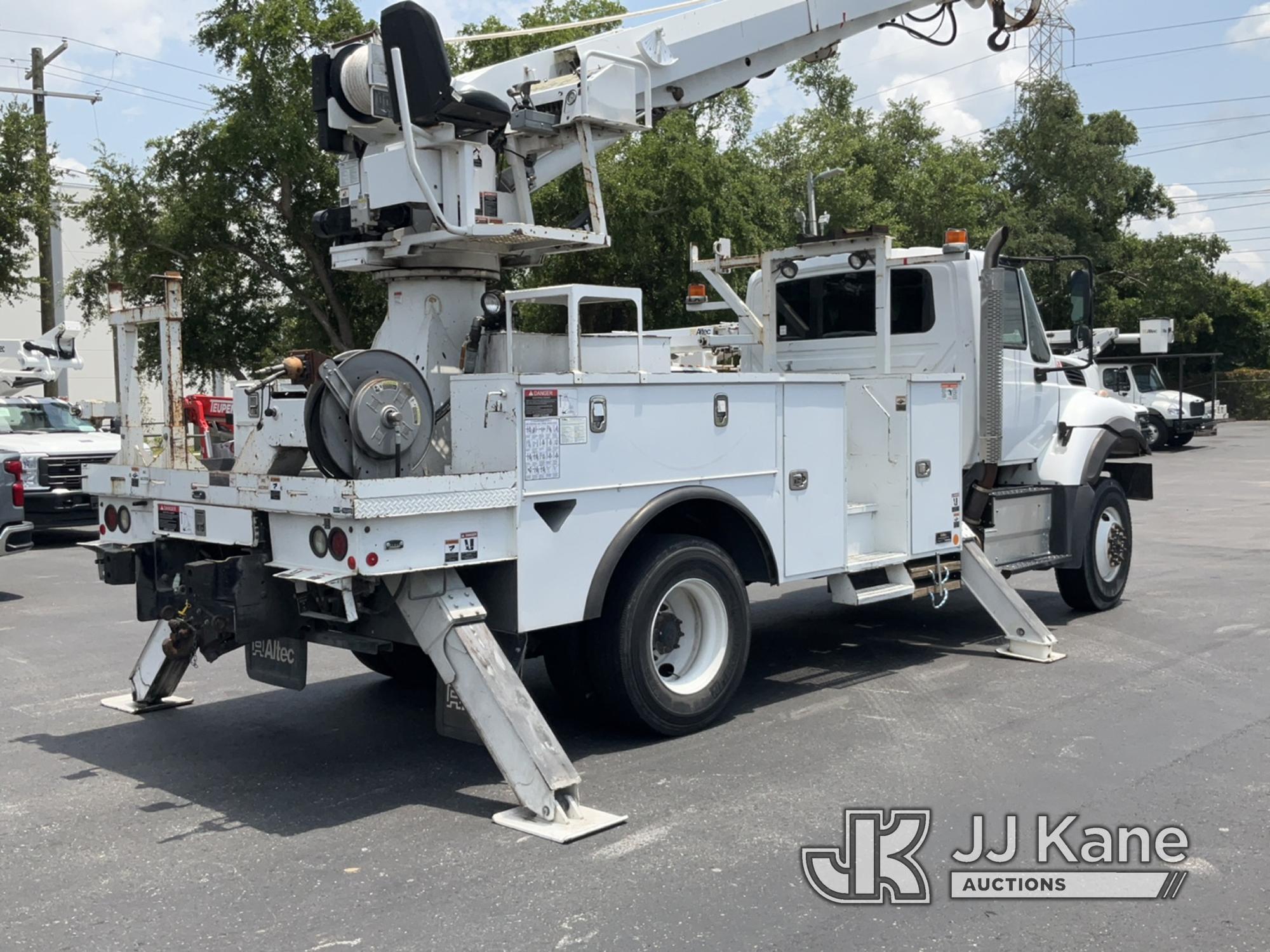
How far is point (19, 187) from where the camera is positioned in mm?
22078

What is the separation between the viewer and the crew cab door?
364 inches

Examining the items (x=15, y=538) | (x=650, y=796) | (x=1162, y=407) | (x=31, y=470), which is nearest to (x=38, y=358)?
(x=31, y=470)

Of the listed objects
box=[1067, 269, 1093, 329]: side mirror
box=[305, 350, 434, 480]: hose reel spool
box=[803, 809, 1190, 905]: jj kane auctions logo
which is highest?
box=[1067, 269, 1093, 329]: side mirror

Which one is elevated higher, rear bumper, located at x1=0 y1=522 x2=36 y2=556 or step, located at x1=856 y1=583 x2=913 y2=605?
rear bumper, located at x1=0 y1=522 x2=36 y2=556

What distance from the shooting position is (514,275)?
19.9 meters

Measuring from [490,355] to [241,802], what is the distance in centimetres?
257

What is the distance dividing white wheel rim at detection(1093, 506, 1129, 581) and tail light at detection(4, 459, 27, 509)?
31.4 ft

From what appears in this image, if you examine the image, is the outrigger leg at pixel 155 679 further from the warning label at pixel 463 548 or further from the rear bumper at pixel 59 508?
the rear bumper at pixel 59 508

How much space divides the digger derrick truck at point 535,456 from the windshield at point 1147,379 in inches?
1056

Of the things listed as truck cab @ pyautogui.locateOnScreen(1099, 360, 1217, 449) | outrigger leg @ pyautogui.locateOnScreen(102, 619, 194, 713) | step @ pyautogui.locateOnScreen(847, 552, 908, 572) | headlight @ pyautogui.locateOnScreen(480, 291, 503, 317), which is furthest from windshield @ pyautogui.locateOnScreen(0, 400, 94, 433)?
truck cab @ pyautogui.locateOnScreen(1099, 360, 1217, 449)

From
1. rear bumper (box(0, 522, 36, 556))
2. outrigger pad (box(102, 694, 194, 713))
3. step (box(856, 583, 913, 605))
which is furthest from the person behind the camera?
rear bumper (box(0, 522, 36, 556))

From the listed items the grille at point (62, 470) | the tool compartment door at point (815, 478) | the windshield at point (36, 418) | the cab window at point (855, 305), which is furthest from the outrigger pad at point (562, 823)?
the windshield at point (36, 418)

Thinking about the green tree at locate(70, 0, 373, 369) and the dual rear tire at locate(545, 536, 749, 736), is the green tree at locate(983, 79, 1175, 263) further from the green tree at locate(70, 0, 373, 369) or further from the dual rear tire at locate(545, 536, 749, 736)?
the dual rear tire at locate(545, 536, 749, 736)

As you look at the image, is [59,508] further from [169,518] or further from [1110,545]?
[1110,545]
